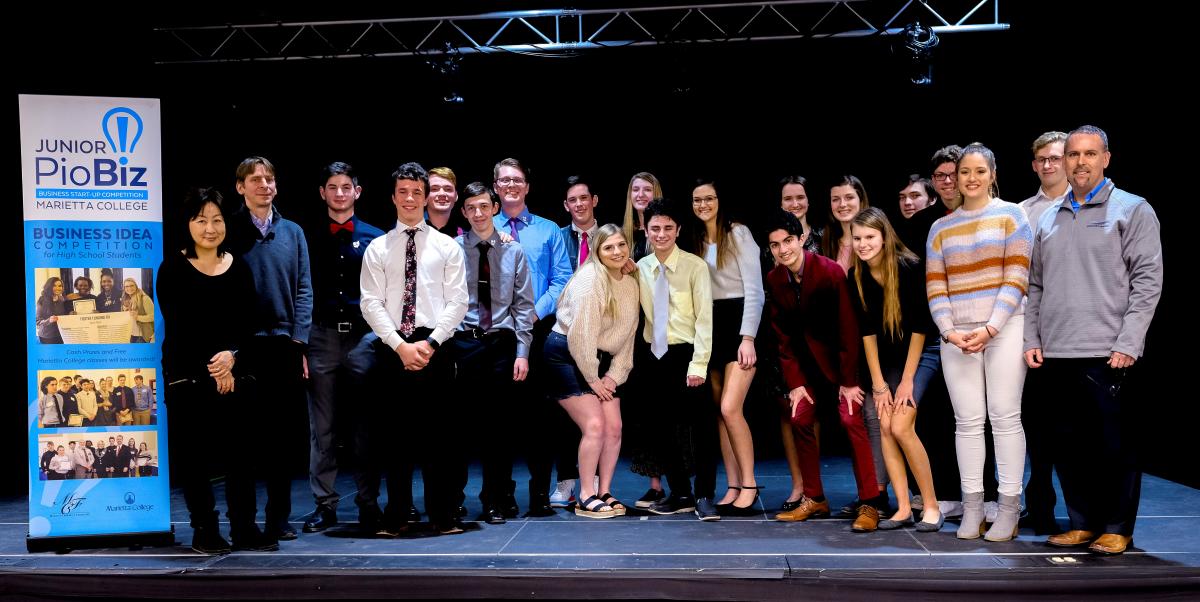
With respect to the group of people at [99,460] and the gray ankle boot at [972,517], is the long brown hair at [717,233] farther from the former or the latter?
the group of people at [99,460]

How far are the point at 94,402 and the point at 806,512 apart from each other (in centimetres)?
305

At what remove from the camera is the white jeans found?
3.53 metres

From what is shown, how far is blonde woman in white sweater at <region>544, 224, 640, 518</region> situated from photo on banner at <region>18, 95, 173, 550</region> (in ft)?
5.61

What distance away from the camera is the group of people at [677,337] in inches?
136

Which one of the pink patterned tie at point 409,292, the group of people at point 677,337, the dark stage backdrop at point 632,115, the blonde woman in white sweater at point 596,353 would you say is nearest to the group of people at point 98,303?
the group of people at point 677,337

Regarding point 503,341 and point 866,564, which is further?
point 503,341

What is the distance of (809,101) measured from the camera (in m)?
6.68

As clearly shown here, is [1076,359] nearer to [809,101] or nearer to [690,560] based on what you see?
[690,560]

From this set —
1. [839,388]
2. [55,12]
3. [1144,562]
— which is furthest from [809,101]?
[55,12]

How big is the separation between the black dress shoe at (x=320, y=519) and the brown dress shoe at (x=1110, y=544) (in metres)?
3.09

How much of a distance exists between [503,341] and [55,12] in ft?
9.88

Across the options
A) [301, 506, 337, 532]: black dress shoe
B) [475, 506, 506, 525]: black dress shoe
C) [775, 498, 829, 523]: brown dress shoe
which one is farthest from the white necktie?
[301, 506, 337, 532]: black dress shoe

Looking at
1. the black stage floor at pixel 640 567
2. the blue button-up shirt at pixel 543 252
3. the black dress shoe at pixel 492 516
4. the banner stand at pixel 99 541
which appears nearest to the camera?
the black stage floor at pixel 640 567

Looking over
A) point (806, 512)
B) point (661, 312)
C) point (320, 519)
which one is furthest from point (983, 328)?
point (320, 519)
